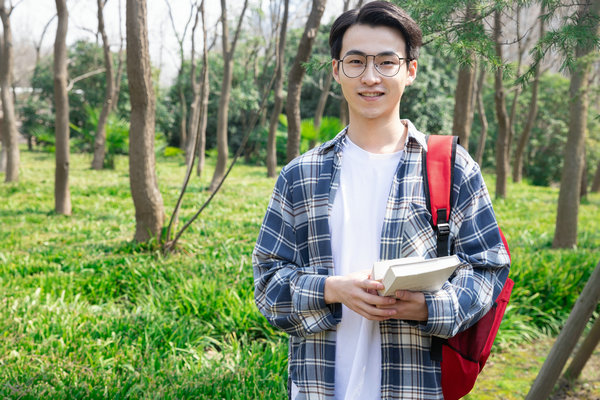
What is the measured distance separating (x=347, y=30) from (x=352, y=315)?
820 millimetres

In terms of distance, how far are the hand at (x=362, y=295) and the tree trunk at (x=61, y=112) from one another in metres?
7.43

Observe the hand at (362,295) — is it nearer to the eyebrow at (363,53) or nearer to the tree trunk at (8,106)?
the eyebrow at (363,53)

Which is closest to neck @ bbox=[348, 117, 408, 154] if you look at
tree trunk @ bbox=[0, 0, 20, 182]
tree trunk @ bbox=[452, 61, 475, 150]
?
tree trunk @ bbox=[452, 61, 475, 150]

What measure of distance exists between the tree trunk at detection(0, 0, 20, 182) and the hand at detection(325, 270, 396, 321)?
11365 millimetres

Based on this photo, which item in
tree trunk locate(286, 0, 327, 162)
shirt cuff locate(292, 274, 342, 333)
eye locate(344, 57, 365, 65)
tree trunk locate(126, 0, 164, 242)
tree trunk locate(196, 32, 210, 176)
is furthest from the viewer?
tree trunk locate(286, 0, 327, 162)

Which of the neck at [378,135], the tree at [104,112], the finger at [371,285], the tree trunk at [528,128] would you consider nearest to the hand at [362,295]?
the finger at [371,285]

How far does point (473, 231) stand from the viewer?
4.76ft

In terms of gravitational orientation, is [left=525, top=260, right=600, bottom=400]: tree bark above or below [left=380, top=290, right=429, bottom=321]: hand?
below

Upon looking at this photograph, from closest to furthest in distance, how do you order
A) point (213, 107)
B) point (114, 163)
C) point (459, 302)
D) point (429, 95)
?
point (459, 302) → point (114, 163) → point (429, 95) → point (213, 107)

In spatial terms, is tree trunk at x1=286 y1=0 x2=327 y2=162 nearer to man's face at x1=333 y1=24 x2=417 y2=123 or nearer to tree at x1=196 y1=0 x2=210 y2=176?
tree at x1=196 y1=0 x2=210 y2=176

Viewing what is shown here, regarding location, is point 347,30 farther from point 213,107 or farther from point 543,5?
point 213,107

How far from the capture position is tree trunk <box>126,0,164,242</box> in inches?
210

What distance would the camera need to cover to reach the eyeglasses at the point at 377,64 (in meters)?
1.49

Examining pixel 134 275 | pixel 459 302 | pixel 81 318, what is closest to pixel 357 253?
pixel 459 302
